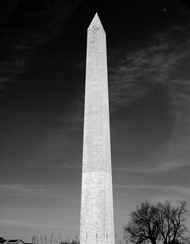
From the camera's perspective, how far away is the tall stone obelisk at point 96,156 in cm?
1784

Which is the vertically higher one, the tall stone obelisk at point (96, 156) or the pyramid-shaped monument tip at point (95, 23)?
the pyramid-shaped monument tip at point (95, 23)

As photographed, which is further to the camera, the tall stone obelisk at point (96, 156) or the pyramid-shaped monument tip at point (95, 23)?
the pyramid-shaped monument tip at point (95, 23)

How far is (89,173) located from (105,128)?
2.93m

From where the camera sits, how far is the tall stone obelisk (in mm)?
17844

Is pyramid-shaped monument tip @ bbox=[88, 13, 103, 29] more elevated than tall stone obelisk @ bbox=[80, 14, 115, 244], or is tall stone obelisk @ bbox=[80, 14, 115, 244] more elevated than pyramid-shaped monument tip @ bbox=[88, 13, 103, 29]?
pyramid-shaped monument tip @ bbox=[88, 13, 103, 29]

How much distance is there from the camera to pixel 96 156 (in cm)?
1902

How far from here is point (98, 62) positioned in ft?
70.4

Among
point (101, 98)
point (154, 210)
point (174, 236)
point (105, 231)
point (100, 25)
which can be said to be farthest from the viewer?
point (154, 210)

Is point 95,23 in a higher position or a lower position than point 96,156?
higher

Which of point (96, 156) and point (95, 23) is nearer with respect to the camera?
point (96, 156)

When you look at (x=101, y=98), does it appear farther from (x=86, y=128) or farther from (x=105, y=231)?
(x=105, y=231)

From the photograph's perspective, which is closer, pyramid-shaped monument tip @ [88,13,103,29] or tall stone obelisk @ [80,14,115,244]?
tall stone obelisk @ [80,14,115,244]

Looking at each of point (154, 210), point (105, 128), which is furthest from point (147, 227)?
point (105, 128)

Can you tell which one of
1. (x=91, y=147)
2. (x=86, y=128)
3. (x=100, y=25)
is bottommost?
(x=91, y=147)
